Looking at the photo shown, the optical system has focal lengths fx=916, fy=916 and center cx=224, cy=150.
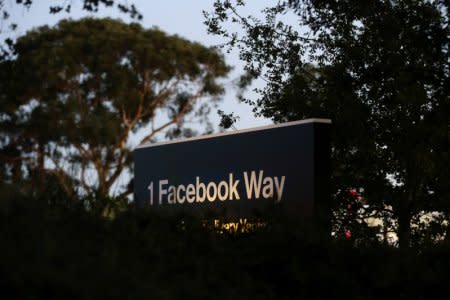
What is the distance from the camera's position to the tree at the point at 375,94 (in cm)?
1223

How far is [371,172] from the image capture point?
1324 cm

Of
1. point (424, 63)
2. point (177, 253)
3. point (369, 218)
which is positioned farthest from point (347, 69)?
point (177, 253)

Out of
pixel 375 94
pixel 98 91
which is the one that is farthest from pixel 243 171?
pixel 98 91

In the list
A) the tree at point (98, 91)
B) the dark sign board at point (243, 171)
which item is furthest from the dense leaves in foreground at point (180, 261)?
the tree at point (98, 91)

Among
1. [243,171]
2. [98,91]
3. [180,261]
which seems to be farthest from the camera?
[98,91]

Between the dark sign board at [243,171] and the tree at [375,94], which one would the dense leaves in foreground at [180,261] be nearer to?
the dark sign board at [243,171]

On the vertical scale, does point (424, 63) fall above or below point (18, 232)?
above

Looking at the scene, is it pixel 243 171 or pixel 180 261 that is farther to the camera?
pixel 243 171

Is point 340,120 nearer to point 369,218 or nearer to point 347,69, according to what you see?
point 347,69

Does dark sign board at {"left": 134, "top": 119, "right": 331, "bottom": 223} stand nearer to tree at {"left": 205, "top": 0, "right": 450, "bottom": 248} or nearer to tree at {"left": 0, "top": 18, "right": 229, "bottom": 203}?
tree at {"left": 205, "top": 0, "right": 450, "bottom": 248}

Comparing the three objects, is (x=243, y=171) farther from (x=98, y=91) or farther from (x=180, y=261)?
(x=98, y=91)

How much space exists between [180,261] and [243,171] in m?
4.50

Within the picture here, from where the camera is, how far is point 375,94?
12.9m

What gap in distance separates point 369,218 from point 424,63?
9.25 ft
